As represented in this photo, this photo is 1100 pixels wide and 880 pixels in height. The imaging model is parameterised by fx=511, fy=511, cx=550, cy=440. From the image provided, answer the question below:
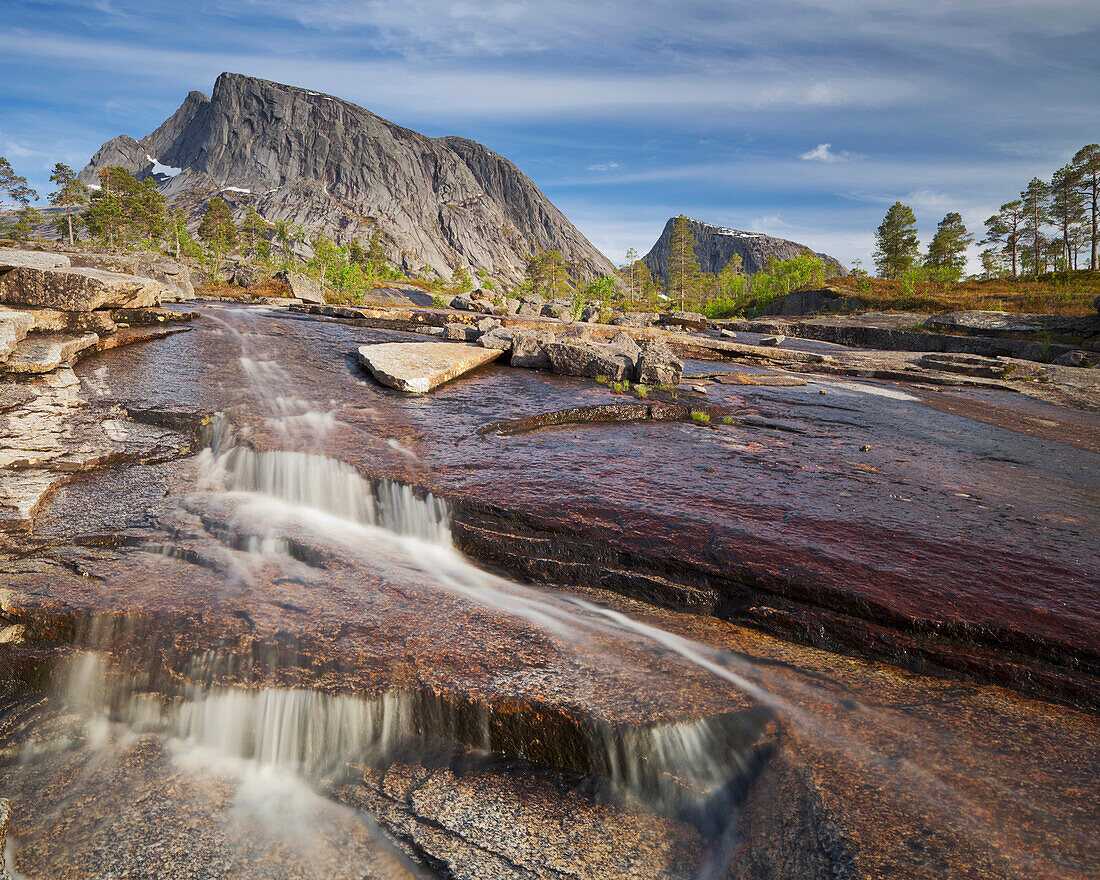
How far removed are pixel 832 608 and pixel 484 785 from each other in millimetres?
3130

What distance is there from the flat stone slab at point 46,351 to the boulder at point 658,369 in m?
12.4

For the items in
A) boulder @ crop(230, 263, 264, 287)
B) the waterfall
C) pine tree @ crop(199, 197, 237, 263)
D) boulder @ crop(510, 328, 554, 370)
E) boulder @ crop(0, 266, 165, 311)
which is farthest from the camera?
pine tree @ crop(199, 197, 237, 263)

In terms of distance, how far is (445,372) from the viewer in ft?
39.6

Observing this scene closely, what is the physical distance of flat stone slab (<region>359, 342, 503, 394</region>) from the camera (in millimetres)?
11245

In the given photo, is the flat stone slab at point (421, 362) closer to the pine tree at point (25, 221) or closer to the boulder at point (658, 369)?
the boulder at point (658, 369)

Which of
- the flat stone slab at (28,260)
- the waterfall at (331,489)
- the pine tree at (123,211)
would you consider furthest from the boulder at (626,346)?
the pine tree at (123,211)

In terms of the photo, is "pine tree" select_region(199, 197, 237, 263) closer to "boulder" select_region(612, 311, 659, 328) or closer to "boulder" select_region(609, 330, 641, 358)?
"boulder" select_region(612, 311, 659, 328)

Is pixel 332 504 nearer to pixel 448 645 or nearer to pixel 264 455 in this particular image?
pixel 264 455

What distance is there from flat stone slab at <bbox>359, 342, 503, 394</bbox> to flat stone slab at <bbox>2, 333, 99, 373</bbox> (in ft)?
18.3

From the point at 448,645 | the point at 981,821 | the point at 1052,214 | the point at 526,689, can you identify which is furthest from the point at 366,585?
the point at 1052,214

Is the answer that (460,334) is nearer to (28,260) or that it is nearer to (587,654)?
(28,260)

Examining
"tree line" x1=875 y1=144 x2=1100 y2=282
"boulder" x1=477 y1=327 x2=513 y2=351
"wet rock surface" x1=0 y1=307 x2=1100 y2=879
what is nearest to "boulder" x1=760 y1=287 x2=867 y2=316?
"tree line" x1=875 y1=144 x2=1100 y2=282

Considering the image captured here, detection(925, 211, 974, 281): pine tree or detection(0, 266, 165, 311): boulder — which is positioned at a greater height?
detection(925, 211, 974, 281): pine tree

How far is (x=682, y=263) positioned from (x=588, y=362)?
113m
